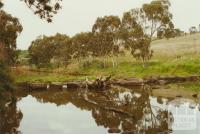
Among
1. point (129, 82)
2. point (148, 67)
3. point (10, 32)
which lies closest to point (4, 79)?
point (129, 82)

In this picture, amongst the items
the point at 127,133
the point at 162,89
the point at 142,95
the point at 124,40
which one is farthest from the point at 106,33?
the point at 127,133

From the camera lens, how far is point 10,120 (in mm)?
33250

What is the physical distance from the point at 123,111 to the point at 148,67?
48.3 metres

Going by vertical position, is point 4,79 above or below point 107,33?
below

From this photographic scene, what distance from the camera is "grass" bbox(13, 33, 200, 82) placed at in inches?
2852

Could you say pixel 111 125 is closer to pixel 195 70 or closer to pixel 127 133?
pixel 127 133

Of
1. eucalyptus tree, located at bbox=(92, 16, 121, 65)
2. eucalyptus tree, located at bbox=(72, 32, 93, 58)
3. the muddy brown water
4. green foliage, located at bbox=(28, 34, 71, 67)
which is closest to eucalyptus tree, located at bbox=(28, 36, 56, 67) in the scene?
green foliage, located at bbox=(28, 34, 71, 67)

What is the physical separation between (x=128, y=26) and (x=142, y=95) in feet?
148

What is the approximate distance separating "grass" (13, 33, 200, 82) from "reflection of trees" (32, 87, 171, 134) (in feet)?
68.7

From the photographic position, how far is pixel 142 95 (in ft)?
→ 157

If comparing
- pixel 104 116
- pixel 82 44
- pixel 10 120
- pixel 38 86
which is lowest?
pixel 10 120

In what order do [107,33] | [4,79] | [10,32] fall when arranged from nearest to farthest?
1. [4,79]
2. [10,32]
3. [107,33]

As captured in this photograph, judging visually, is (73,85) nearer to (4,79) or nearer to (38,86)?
(38,86)

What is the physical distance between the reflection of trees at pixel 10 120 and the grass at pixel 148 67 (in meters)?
30.0
